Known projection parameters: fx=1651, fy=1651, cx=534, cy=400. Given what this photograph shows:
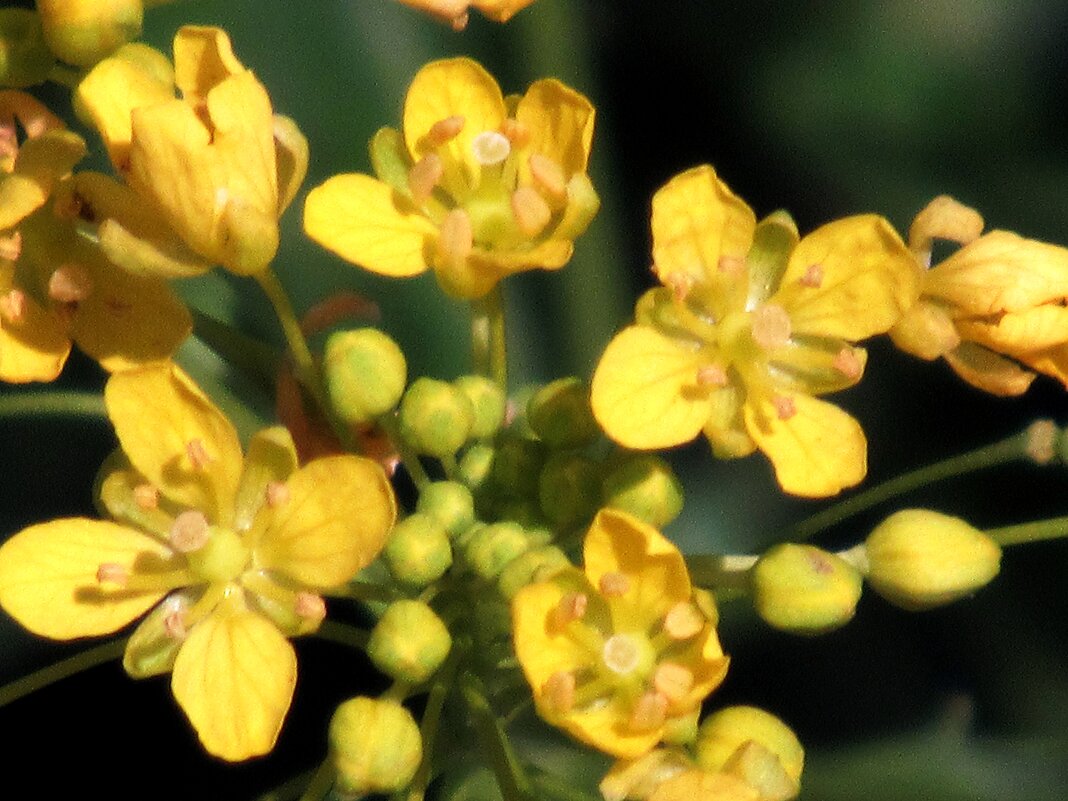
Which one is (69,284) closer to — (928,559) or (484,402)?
(484,402)

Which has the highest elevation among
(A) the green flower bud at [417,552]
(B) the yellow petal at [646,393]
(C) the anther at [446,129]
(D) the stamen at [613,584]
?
(C) the anther at [446,129]

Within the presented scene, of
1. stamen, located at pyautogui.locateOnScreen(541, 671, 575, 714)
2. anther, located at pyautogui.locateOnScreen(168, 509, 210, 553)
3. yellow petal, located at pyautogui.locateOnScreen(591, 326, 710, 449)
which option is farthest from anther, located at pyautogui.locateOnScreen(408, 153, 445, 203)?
stamen, located at pyautogui.locateOnScreen(541, 671, 575, 714)

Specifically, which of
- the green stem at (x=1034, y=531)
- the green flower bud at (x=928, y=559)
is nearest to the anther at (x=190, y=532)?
the green flower bud at (x=928, y=559)

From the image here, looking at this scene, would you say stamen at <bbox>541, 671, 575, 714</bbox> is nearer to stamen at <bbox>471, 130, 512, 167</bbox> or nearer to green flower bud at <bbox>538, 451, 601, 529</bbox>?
green flower bud at <bbox>538, 451, 601, 529</bbox>

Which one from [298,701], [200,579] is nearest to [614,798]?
[200,579]

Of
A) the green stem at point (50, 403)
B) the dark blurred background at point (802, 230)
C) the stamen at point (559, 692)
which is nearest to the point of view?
the stamen at point (559, 692)

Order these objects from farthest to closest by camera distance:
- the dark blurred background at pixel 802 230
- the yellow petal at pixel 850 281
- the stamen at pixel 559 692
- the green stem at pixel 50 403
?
the dark blurred background at pixel 802 230 < the green stem at pixel 50 403 < the yellow petal at pixel 850 281 < the stamen at pixel 559 692

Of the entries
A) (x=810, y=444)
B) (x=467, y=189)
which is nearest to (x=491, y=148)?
(x=467, y=189)

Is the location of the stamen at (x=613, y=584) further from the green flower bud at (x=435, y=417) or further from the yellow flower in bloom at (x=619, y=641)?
the green flower bud at (x=435, y=417)
